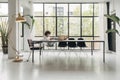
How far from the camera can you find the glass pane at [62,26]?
14.5 metres

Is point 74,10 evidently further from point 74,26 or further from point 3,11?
point 3,11

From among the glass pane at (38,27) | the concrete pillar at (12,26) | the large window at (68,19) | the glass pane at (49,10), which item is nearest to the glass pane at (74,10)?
the large window at (68,19)

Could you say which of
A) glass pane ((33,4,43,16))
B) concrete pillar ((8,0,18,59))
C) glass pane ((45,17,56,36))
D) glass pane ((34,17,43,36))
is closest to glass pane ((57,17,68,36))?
glass pane ((45,17,56,36))

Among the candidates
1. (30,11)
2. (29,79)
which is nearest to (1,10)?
(30,11)

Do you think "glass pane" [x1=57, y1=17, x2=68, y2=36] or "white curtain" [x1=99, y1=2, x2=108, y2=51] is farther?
"glass pane" [x1=57, y1=17, x2=68, y2=36]

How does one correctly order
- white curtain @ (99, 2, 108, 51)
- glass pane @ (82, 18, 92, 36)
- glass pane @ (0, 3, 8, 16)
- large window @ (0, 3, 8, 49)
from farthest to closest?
glass pane @ (82, 18, 92, 36) → glass pane @ (0, 3, 8, 16) → large window @ (0, 3, 8, 49) → white curtain @ (99, 2, 108, 51)

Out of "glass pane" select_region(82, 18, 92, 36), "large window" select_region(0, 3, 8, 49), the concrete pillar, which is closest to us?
the concrete pillar

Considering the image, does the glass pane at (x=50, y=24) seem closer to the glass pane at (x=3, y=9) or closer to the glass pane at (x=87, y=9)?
the glass pane at (x=87, y=9)

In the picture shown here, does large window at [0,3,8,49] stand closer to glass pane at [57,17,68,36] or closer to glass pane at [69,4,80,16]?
glass pane at [57,17,68,36]

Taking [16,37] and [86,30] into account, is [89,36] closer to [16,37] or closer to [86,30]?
[86,30]

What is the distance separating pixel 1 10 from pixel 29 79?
395 inches

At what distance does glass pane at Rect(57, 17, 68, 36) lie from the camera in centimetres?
1455

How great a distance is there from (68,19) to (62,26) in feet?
2.05

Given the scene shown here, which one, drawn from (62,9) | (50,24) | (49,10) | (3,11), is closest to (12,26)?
(3,11)
